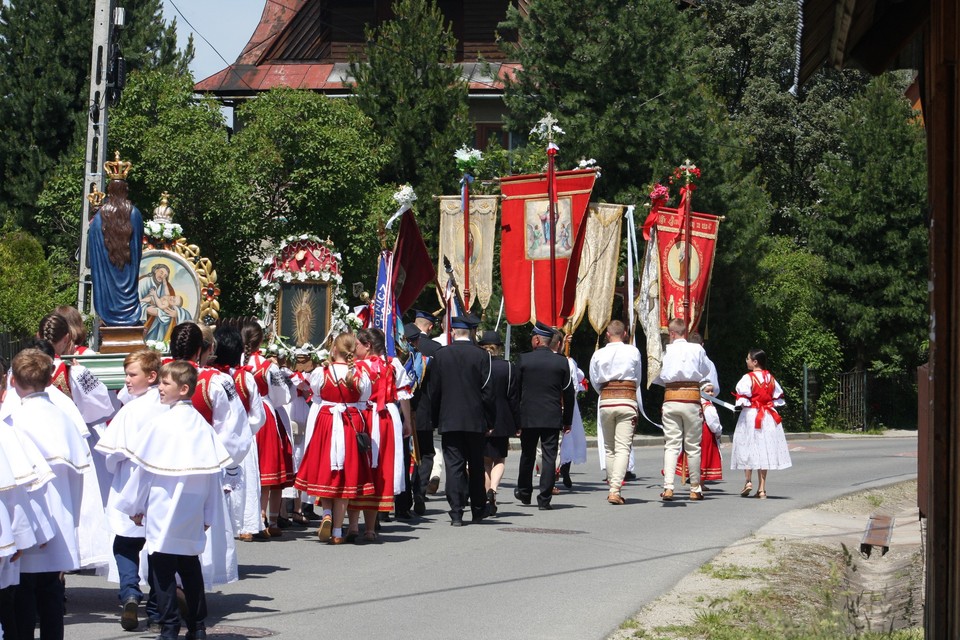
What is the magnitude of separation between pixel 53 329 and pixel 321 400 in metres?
3.44

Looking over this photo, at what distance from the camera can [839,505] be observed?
15633 millimetres

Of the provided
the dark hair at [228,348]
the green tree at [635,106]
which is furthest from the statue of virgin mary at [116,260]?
the green tree at [635,106]

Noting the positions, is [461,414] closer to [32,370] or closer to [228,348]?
[228,348]

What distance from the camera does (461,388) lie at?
13.1 meters

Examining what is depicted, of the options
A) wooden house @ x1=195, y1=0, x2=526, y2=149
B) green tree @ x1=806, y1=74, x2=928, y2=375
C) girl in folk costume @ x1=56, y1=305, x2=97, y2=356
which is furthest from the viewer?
wooden house @ x1=195, y1=0, x2=526, y2=149

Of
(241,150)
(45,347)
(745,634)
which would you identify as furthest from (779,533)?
(241,150)

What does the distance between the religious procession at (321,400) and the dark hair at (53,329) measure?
0.6 inches

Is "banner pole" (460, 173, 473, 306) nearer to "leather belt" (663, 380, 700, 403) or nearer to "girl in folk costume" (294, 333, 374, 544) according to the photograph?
"leather belt" (663, 380, 700, 403)

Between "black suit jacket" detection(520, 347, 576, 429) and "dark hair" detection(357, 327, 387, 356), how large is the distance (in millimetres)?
2582

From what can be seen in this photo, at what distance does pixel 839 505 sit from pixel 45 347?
10.2m

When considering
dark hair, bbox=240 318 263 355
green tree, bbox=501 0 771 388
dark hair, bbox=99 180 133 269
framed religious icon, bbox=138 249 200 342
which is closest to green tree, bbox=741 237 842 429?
green tree, bbox=501 0 771 388

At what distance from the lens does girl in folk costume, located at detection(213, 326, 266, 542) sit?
9.59 meters

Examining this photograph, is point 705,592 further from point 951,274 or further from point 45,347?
point 45,347

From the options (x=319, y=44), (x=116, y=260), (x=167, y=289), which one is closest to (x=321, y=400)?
(x=116, y=260)
